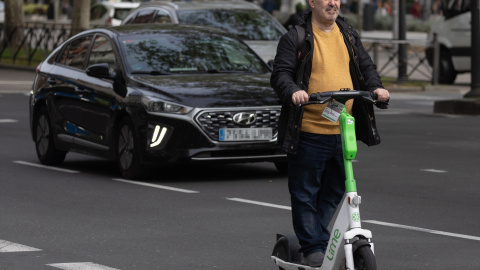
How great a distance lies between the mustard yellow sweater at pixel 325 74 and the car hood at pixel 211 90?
534 centimetres

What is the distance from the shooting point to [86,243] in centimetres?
862

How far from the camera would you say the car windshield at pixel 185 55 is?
13.0 meters

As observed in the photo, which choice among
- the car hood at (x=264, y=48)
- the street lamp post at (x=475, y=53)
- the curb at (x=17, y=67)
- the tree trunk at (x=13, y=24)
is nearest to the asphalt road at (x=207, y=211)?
the car hood at (x=264, y=48)

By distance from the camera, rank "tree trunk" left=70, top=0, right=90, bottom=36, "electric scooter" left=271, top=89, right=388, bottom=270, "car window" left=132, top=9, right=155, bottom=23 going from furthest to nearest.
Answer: "tree trunk" left=70, top=0, right=90, bottom=36, "car window" left=132, top=9, right=155, bottom=23, "electric scooter" left=271, top=89, right=388, bottom=270

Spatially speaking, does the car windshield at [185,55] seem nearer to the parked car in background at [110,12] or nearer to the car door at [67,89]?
the car door at [67,89]

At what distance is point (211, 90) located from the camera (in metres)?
12.2

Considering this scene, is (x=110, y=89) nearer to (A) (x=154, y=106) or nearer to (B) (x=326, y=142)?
(A) (x=154, y=106)

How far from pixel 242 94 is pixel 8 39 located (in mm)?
24462

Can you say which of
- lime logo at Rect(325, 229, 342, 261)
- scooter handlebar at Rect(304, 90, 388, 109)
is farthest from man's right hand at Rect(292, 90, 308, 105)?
lime logo at Rect(325, 229, 342, 261)

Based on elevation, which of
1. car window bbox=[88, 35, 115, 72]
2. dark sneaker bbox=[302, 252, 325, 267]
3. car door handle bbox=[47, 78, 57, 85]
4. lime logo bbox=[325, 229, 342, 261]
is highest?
lime logo bbox=[325, 229, 342, 261]

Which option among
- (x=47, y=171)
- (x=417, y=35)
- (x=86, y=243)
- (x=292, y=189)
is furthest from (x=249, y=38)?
(x=417, y=35)

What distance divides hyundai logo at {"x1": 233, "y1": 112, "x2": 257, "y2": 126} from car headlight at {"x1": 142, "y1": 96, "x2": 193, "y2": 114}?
44cm

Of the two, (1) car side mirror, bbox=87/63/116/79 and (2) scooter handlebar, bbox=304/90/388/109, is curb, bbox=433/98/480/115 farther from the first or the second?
(2) scooter handlebar, bbox=304/90/388/109

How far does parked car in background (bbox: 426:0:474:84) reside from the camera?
28.8 m
